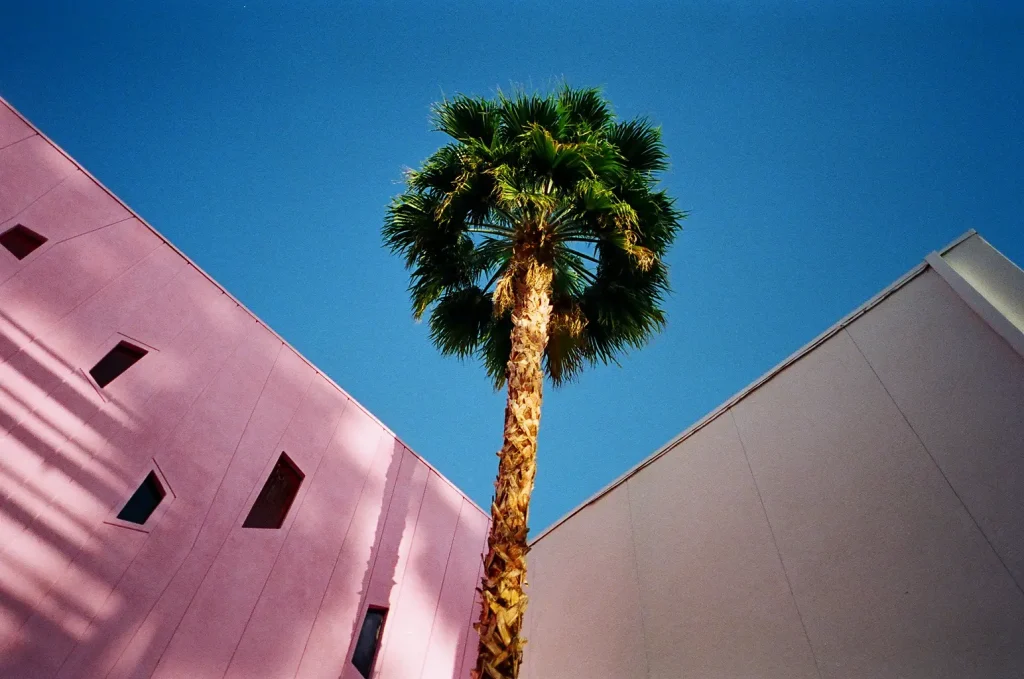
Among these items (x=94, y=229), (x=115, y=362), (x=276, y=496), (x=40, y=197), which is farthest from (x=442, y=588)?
(x=40, y=197)

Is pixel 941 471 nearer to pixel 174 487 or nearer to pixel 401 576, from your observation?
pixel 401 576

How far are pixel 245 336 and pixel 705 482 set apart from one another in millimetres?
6218

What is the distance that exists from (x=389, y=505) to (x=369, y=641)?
5.47 feet

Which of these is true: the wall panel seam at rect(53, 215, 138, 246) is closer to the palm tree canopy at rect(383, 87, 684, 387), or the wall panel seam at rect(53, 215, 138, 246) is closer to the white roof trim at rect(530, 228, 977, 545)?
the palm tree canopy at rect(383, 87, 684, 387)

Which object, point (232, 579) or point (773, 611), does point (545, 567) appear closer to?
point (773, 611)

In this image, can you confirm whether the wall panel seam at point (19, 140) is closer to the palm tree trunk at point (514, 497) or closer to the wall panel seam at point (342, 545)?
the wall panel seam at point (342, 545)

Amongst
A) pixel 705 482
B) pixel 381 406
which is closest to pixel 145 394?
pixel 705 482

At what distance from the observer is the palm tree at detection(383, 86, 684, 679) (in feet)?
19.5

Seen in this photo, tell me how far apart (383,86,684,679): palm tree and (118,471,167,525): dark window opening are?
3.51 meters

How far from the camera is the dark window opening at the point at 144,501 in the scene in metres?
4.99

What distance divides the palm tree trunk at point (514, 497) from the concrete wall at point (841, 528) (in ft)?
8.80

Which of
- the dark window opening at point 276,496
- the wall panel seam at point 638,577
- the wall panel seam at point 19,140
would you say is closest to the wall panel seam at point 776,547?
the wall panel seam at point 638,577

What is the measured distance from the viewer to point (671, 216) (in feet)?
22.5

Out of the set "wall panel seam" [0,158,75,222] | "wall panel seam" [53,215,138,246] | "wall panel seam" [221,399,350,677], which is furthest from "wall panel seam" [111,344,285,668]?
"wall panel seam" [0,158,75,222]
